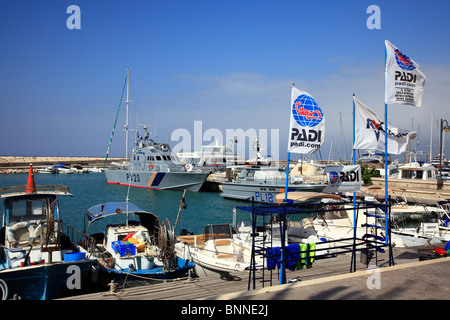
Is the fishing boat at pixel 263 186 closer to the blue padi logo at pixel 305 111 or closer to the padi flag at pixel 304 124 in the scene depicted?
the padi flag at pixel 304 124

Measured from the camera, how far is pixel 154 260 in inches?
522

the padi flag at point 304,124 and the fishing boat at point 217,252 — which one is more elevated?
the padi flag at point 304,124

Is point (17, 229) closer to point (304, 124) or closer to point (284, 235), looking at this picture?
point (284, 235)

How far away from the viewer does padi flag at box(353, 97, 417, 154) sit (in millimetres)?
13125

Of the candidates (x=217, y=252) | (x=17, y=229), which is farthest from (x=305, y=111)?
(x=17, y=229)

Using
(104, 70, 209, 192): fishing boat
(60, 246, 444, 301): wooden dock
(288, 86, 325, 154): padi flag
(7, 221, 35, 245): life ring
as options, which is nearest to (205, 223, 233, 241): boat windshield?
(60, 246, 444, 301): wooden dock

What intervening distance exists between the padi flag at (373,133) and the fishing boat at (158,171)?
3637cm

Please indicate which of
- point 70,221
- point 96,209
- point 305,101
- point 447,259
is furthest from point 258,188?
point 447,259

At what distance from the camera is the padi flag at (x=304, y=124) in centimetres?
1236

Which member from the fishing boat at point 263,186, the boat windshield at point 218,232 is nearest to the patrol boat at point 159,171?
the fishing boat at point 263,186

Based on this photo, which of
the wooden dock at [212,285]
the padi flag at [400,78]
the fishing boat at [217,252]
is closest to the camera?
the wooden dock at [212,285]

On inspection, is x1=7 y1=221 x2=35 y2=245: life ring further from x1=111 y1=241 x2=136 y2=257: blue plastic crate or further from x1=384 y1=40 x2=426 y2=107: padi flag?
x1=384 y1=40 x2=426 y2=107: padi flag
